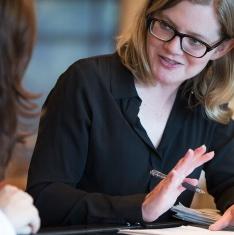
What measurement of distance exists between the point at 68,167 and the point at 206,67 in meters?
0.64

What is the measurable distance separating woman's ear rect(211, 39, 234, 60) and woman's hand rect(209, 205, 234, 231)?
524mm

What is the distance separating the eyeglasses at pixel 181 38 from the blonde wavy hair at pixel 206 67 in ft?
0.14

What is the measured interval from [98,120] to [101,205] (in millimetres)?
315

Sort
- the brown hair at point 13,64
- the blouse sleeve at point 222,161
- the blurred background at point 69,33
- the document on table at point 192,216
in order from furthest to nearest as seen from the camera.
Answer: the blurred background at point 69,33 < the blouse sleeve at point 222,161 < the document on table at point 192,216 < the brown hair at point 13,64

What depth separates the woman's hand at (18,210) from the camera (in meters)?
1.19

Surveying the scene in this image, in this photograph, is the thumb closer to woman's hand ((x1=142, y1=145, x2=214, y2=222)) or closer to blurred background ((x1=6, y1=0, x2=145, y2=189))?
woman's hand ((x1=142, y1=145, x2=214, y2=222))

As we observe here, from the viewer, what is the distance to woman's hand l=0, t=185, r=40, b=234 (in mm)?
1192

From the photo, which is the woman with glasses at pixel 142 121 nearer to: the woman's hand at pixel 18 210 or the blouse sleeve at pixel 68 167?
the blouse sleeve at pixel 68 167

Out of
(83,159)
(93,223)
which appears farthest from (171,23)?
(93,223)

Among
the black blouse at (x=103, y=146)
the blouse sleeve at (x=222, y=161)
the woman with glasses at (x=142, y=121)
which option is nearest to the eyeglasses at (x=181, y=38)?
the woman with glasses at (x=142, y=121)

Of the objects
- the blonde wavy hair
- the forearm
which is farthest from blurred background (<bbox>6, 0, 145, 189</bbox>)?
the forearm

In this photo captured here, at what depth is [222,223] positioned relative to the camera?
1615 mm

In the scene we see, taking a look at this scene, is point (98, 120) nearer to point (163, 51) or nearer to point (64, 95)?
point (64, 95)

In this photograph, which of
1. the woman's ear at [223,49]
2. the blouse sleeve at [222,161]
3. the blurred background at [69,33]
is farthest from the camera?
the blurred background at [69,33]
